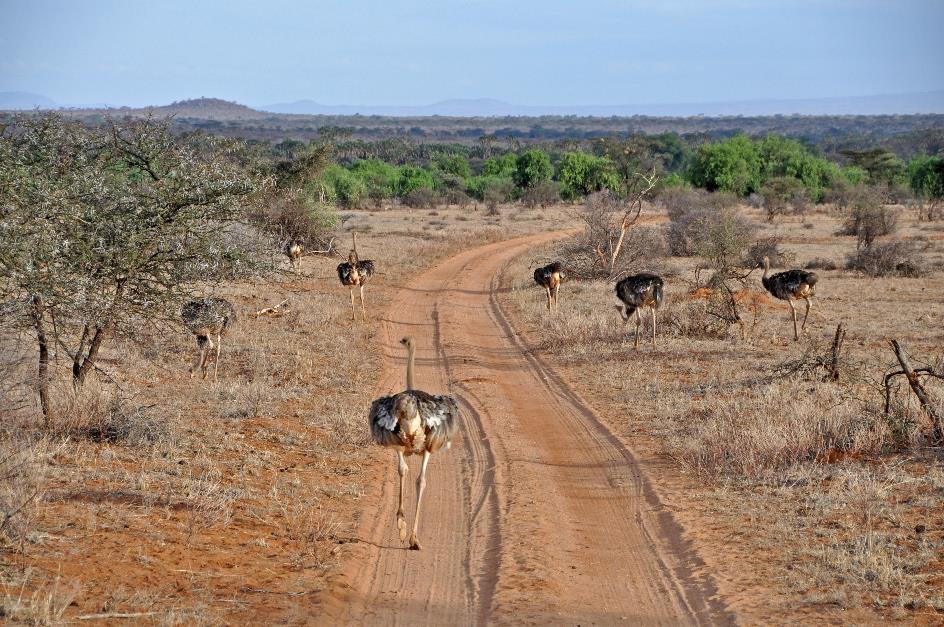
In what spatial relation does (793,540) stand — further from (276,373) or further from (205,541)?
(276,373)

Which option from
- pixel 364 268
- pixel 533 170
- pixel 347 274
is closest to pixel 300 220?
pixel 364 268

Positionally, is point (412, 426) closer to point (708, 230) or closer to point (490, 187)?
point (708, 230)

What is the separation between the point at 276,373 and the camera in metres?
14.5

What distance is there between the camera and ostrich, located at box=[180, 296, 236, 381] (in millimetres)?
13641

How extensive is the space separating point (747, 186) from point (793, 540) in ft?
171

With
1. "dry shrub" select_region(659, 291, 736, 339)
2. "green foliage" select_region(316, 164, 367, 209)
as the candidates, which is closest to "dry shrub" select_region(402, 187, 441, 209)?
"green foliage" select_region(316, 164, 367, 209)

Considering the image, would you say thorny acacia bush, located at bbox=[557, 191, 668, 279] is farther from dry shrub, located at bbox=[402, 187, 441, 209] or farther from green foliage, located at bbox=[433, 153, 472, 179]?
green foliage, located at bbox=[433, 153, 472, 179]

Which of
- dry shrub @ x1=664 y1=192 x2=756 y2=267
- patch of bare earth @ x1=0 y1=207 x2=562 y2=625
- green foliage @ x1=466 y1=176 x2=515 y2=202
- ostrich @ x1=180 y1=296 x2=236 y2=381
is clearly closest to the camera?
A: patch of bare earth @ x1=0 y1=207 x2=562 y2=625

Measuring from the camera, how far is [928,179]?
49.0m

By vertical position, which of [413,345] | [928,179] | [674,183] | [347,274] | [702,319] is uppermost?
[928,179]

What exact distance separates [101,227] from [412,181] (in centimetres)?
5584

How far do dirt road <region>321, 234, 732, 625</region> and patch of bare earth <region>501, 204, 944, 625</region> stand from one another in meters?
0.34

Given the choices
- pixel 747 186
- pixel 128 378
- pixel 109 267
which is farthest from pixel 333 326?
pixel 747 186

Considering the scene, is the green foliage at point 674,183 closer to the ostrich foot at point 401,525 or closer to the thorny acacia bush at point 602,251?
the thorny acacia bush at point 602,251
